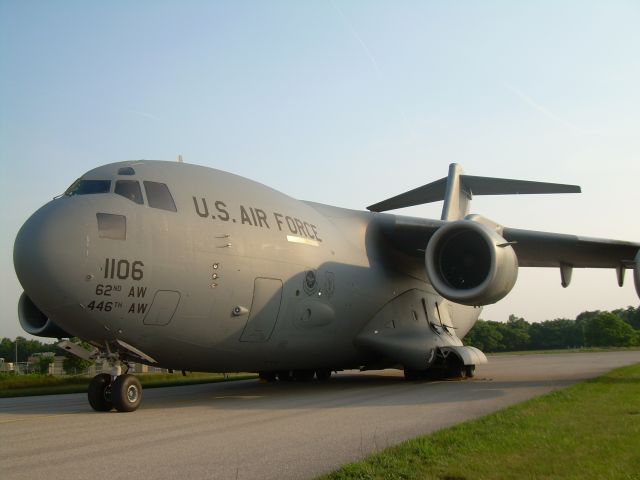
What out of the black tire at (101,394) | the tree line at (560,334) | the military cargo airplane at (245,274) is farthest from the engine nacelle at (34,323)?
the tree line at (560,334)

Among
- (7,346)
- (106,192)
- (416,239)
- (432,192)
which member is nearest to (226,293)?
(106,192)

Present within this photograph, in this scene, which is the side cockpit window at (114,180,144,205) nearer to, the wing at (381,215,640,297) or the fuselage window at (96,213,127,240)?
the fuselage window at (96,213,127,240)

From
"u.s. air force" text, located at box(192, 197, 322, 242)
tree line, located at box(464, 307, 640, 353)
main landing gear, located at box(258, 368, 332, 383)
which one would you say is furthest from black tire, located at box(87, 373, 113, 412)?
tree line, located at box(464, 307, 640, 353)

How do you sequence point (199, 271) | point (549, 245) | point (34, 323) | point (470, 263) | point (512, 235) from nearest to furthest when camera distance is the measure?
point (199, 271) → point (34, 323) → point (470, 263) → point (512, 235) → point (549, 245)

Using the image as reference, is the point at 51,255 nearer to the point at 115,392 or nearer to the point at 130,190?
the point at 130,190

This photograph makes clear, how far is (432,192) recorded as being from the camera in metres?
19.7

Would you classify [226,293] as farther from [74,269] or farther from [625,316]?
[625,316]

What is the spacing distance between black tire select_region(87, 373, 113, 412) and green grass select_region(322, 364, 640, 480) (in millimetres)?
5435

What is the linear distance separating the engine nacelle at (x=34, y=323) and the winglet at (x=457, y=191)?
32.9 ft

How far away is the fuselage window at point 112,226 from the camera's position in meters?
8.69

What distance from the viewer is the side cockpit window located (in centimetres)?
937

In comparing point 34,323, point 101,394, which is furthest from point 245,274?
point 34,323

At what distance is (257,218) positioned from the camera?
11055 mm

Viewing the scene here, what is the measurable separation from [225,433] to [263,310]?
13.8 ft
